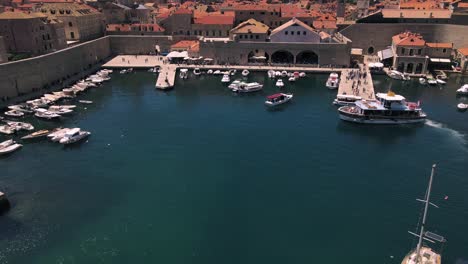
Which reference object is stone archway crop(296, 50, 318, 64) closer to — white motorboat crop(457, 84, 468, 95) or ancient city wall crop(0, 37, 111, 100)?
white motorboat crop(457, 84, 468, 95)

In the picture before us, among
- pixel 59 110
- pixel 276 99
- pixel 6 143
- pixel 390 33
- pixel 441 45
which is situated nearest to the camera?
pixel 6 143

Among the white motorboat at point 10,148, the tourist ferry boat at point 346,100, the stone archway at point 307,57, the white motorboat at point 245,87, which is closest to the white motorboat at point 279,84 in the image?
the white motorboat at point 245,87

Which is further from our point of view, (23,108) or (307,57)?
(307,57)

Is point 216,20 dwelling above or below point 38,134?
above

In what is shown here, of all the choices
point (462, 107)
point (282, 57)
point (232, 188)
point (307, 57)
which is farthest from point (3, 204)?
point (307, 57)

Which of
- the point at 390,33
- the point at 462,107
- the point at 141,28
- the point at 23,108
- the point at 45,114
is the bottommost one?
the point at 462,107

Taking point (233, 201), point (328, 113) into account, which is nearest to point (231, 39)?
point (328, 113)

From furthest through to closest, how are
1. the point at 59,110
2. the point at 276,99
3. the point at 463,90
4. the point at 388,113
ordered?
the point at 463,90 → the point at 276,99 → the point at 59,110 → the point at 388,113

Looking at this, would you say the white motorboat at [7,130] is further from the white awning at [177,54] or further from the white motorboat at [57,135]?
the white awning at [177,54]

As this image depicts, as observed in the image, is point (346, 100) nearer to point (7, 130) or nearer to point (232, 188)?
point (232, 188)
